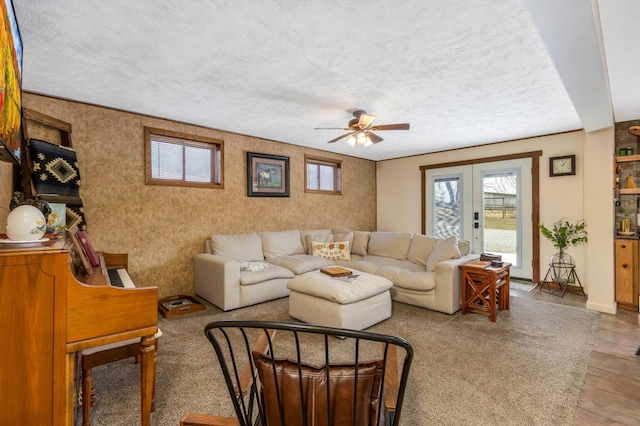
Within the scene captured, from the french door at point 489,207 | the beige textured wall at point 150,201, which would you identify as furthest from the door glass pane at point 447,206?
the beige textured wall at point 150,201

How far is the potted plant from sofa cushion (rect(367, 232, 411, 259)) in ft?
6.70

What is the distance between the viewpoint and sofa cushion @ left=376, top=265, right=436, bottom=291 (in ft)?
11.4

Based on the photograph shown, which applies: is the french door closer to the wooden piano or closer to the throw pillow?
the throw pillow

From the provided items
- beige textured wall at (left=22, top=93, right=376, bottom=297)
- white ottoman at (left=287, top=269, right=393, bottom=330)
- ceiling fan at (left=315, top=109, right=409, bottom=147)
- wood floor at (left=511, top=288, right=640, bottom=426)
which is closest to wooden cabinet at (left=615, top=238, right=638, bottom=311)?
wood floor at (left=511, top=288, right=640, bottom=426)

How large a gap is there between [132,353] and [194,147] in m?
3.23

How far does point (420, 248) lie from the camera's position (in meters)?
4.33

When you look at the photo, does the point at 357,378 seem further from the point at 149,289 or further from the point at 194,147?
the point at 194,147

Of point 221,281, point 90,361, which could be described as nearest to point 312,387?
point 90,361

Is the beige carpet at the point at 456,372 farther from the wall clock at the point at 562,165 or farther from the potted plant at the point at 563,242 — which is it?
the wall clock at the point at 562,165

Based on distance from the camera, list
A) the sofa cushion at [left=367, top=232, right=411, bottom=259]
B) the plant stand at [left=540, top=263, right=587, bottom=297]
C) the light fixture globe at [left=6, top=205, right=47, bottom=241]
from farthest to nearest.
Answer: the sofa cushion at [left=367, top=232, right=411, bottom=259] < the plant stand at [left=540, top=263, right=587, bottom=297] < the light fixture globe at [left=6, top=205, right=47, bottom=241]

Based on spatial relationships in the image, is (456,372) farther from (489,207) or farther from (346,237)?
(489,207)

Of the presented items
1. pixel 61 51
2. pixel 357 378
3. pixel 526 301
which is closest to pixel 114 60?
pixel 61 51

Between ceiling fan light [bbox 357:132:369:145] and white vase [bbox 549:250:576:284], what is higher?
ceiling fan light [bbox 357:132:369:145]

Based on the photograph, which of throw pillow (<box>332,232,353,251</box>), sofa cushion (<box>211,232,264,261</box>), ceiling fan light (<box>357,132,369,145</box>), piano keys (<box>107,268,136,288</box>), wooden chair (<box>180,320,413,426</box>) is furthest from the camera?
throw pillow (<box>332,232,353,251</box>)
